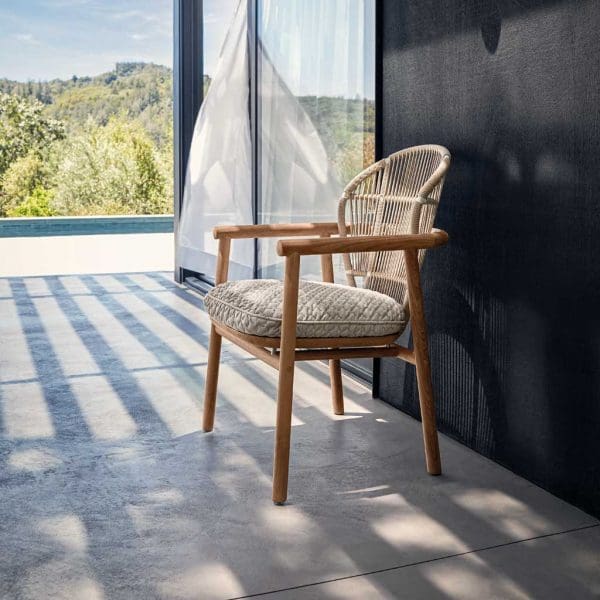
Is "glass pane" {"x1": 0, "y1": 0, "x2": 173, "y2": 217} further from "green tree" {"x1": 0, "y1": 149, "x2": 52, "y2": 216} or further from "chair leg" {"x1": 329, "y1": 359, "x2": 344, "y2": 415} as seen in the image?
"chair leg" {"x1": 329, "y1": 359, "x2": 344, "y2": 415}

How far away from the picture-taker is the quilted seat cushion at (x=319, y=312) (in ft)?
6.63

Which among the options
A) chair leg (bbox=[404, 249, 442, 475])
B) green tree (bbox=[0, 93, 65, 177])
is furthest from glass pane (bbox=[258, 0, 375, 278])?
green tree (bbox=[0, 93, 65, 177])

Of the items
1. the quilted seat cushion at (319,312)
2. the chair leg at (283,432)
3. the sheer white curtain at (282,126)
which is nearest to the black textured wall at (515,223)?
the quilted seat cushion at (319,312)

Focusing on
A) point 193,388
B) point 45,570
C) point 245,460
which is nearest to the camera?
point 45,570

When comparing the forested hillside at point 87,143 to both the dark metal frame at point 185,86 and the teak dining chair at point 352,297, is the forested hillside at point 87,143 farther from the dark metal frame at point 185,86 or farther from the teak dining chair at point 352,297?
the teak dining chair at point 352,297

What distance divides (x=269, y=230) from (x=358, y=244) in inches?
21.1

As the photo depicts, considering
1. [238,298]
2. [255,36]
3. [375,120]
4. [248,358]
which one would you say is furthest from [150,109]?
[238,298]

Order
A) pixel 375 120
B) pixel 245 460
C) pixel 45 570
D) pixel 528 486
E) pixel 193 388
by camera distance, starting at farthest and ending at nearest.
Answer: pixel 193 388 → pixel 375 120 → pixel 245 460 → pixel 528 486 → pixel 45 570

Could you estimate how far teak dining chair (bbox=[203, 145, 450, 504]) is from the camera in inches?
78.1

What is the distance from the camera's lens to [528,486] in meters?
2.08

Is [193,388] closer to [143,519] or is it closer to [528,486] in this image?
[143,519]

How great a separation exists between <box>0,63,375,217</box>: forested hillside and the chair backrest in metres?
5.99

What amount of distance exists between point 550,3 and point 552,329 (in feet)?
2.42

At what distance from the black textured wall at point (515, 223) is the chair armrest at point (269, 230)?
1.04 ft
